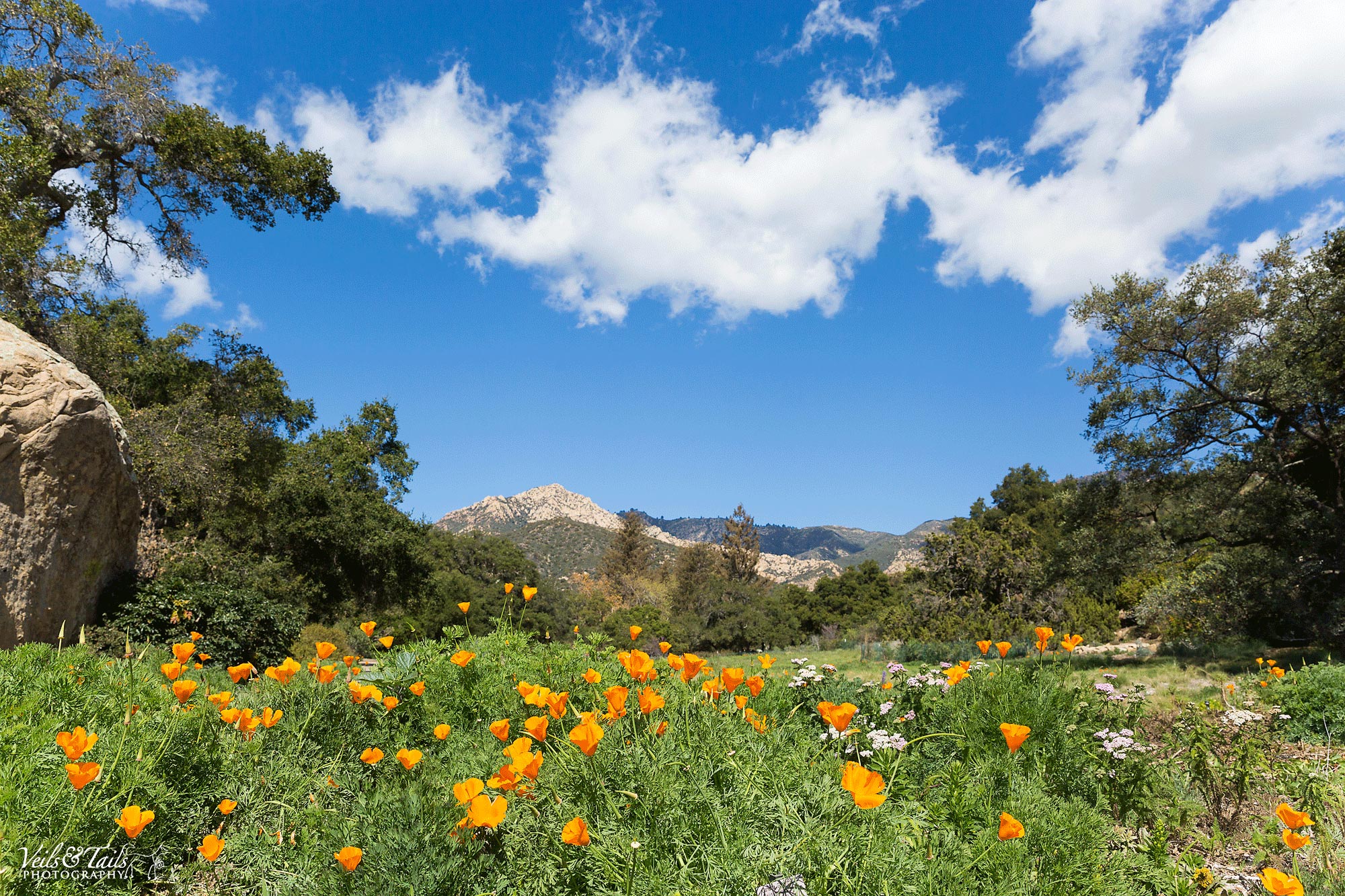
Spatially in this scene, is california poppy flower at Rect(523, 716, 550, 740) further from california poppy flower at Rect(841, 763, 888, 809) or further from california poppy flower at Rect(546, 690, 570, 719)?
california poppy flower at Rect(841, 763, 888, 809)

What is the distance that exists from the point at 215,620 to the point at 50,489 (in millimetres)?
3153

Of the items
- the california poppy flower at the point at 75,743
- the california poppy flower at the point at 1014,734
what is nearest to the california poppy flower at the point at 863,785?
the california poppy flower at the point at 1014,734

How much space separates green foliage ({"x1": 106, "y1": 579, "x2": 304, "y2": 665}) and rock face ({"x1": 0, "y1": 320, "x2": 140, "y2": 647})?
0.59 metres

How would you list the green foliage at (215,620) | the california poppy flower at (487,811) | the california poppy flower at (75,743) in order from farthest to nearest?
the green foliage at (215,620) → the california poppy flower at (75,743) → the california poppy flower at (487,811)

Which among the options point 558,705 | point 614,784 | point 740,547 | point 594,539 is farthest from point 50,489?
point 594,539

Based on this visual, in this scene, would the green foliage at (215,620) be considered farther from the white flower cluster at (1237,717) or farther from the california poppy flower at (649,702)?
the white flower cluster at (1237,717)

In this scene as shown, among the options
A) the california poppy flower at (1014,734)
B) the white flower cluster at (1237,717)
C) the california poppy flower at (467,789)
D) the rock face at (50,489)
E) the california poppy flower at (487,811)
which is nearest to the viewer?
the california poppy flower at (487,811)

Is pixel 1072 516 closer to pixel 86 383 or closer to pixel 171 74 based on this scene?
pixel 86 383

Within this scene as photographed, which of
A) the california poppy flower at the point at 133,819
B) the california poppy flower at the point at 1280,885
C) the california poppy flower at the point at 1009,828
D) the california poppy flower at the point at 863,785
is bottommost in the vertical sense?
the california poppy flower at the point at 1280,885

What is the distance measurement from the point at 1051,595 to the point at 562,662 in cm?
1798

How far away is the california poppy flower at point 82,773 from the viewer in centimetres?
192

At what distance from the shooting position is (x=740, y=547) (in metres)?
50.4

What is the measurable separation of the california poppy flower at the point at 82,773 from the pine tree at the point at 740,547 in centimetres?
4829


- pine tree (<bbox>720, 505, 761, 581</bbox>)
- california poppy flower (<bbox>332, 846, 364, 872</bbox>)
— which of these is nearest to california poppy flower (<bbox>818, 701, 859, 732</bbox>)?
california poppy flower (<bbox>332, 846, 364, 872</bbox>)
